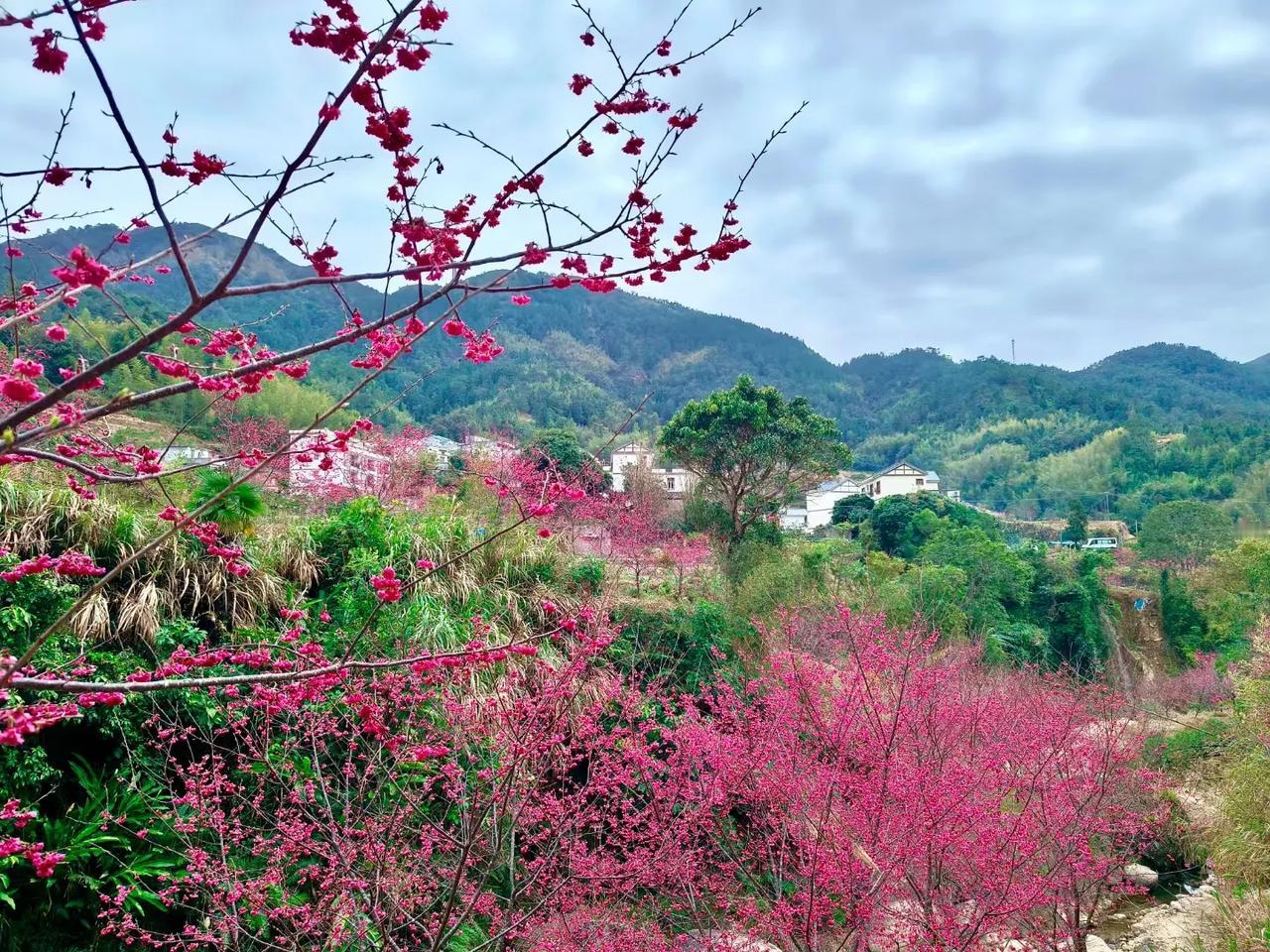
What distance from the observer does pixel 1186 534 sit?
899 inches

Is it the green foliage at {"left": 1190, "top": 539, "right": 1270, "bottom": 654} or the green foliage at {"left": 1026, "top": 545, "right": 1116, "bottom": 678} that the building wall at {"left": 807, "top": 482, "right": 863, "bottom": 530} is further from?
the green foliage at {"left": 1190, "top": 539, "right": 1270, "bottom": 654}

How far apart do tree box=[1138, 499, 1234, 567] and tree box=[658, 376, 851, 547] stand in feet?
45.4

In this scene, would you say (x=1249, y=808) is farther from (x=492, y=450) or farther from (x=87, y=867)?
(x=492, y=450)

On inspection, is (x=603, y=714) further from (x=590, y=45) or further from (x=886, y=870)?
(x=590, y=45)

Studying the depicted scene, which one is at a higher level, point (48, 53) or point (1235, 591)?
point (48, 53)

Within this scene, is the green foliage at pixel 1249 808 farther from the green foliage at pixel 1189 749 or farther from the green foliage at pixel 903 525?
the green foliage at pixel 903 525

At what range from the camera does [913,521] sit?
2064 centimetres

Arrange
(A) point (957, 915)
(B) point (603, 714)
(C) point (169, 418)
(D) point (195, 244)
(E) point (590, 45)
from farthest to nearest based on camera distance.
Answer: (C) point (169, 418)
(B) point (603, 714)
(A) point (957, 915)
(E) point (590, 45)
(D) point (195, 244)

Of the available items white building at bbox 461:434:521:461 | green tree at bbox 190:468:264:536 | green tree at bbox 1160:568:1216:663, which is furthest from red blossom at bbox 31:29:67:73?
green tree at bbox 1160:568:1216:663

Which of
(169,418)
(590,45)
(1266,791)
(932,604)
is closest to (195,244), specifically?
(590,45)

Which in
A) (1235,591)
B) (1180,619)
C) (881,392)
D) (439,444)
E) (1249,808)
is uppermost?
(881,392)

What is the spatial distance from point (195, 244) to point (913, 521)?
68.8ft

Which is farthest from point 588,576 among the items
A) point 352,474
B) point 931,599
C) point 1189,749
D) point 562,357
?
point 562,357

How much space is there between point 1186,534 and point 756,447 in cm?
1641
